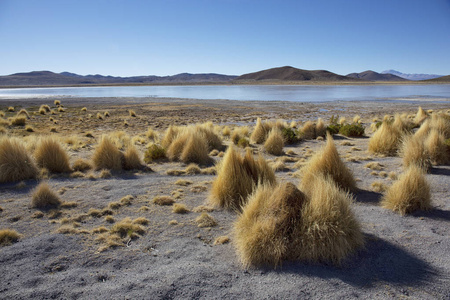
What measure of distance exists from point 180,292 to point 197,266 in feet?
1.48

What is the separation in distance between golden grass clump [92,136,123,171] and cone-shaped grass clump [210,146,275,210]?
338 cm

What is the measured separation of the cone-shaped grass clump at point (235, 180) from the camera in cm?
544

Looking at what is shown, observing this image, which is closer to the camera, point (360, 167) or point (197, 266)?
point (197, 266)

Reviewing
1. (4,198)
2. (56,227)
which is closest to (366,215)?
(56,227)

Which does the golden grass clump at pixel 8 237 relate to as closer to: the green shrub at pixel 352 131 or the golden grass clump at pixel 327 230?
the golden grass clump at pixel 327 230

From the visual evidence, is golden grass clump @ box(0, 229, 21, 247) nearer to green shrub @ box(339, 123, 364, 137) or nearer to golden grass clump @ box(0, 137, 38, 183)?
golden grass clump @ box(0, 137, 38, 183)

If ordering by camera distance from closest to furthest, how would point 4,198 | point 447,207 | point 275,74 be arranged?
point 447,207 < point 4,198 < point 275,74

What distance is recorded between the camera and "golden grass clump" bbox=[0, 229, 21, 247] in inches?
162

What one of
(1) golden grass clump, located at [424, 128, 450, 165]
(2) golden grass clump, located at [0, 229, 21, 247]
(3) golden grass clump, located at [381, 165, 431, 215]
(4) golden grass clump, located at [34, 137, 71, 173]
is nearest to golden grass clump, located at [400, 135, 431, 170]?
(1) golden grass clump, located at [424, 128, 450, 165]

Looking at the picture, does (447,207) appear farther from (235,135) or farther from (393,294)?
(235,135)

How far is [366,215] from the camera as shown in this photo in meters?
4.88

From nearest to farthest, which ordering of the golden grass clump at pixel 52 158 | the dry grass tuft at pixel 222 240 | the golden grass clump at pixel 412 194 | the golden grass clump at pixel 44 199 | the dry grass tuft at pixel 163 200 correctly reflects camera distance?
the dry grass tuft at pixel 222 240
the golden grass clump at pixel 412 194
the golden grass clump at pixel 44 199
the dry grass tuft at pixel 163 200
the golden grass clump at pixel 52 158

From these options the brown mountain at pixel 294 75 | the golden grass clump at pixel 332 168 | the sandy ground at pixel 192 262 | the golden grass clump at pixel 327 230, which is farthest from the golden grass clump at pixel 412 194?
the brown mountain at pixel 294 75

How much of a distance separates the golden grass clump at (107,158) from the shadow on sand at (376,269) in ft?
18.7
